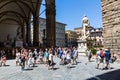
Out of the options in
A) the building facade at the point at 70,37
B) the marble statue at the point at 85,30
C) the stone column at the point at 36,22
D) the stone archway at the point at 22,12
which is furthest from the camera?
the building facade at the point at 70,37

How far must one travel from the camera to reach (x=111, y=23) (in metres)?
14.9

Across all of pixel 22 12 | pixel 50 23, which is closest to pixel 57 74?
pixel 50 23

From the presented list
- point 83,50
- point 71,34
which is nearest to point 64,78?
point 83,50

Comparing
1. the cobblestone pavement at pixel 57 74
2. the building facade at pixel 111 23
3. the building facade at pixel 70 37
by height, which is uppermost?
the building facade at pixel 70 37

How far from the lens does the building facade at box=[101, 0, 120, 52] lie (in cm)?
1433

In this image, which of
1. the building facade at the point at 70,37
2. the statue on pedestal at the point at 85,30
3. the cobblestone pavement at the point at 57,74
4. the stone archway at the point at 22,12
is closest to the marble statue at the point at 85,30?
the statue on pedestal at the point at 85,30

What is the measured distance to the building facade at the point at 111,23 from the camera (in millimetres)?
14328

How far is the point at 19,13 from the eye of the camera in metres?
40.8

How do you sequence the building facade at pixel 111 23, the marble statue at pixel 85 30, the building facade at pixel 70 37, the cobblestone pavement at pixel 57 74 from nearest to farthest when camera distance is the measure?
the cobblestone pavement at pixel 57 74 < the building facade at pixel 111 23 < the marble statue at pixel 85 30 < the building facade at pixel 70 37

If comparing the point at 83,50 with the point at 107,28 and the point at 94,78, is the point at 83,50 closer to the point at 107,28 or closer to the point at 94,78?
the point at 107,28

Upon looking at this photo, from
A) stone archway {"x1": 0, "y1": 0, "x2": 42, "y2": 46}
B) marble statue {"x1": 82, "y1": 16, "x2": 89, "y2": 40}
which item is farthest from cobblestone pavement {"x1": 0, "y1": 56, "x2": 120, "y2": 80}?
stone archway {"x1": 0, "y1": 0, "x2": 42, "y2": 46}

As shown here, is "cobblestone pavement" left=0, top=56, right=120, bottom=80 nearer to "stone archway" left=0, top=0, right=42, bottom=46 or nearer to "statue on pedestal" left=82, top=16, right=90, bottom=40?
"statue on pedestal" left=82, top=16, right=90, bottom=40

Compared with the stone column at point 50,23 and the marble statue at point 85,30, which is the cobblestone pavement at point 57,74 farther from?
the stone column at point 50,23

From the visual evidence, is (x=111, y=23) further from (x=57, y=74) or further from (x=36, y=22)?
(x=36, y=22)
